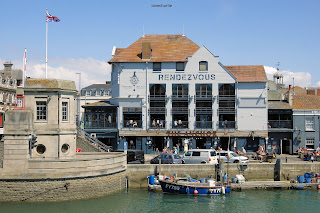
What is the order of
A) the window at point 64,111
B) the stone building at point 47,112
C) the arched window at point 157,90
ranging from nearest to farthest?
the stone building at point 47,112, the window at point 64,111, the arched window at point 157,90

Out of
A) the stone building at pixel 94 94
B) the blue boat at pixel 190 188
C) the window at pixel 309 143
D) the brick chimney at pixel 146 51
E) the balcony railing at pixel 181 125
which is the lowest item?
the blue boat at pixel 190 188

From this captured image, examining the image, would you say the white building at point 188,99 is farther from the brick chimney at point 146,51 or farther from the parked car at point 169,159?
the parked car at point 169,159

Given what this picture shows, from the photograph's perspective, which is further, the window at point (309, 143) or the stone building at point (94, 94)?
the stone building at point (94, 94)

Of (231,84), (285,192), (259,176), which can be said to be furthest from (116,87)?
(285,192)

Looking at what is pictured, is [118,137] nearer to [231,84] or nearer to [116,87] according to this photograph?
[116,87]

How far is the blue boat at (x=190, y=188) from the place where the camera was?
3569 centimetres

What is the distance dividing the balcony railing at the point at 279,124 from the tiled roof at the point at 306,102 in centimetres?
232

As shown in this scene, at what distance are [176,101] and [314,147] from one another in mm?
18533

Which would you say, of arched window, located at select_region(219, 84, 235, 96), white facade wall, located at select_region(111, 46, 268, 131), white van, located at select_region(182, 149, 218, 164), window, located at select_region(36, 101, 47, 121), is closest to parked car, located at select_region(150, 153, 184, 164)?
white van, located at select_region(182, 149, 218, 164)

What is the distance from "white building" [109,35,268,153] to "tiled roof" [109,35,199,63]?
21cm

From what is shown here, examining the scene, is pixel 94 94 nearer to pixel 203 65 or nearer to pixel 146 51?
→ pixel 146 51

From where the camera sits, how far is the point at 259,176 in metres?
40.6

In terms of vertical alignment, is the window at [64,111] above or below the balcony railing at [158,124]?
above

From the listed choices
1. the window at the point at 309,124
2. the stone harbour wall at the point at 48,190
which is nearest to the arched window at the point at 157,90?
the window at the point at 309,124
